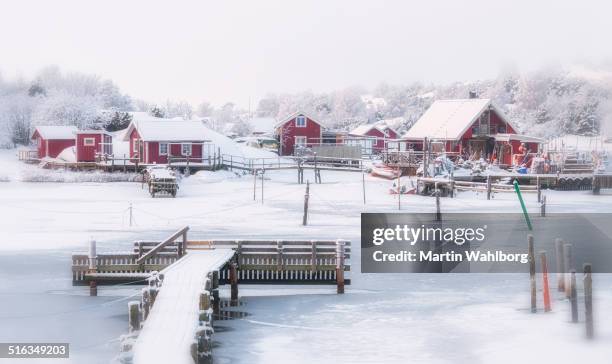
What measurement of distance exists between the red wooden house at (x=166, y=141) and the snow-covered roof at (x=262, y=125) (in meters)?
42.2

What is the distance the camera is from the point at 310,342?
67.1ft

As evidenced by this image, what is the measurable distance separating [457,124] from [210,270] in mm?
55278

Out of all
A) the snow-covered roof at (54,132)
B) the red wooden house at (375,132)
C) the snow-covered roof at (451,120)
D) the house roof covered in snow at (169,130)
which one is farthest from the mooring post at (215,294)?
the red wooden house at (375,132)

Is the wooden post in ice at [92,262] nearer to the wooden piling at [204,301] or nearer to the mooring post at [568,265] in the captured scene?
the wooden piling at [204,301]

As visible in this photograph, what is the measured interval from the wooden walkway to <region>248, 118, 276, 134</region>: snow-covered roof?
9581 cm

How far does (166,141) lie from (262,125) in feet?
161

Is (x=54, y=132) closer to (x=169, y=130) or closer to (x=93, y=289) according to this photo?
(x=169, y=130)

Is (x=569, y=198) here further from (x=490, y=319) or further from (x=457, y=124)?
(x=490, y=319)

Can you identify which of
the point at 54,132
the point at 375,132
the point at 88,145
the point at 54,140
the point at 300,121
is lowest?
the point at 88,145

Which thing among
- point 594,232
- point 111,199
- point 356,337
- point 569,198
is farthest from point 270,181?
point 356,337

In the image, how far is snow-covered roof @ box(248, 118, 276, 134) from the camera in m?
122

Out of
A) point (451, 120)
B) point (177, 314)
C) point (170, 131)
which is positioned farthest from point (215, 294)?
point (451, 120)

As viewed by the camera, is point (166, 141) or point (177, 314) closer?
point (177, 314)

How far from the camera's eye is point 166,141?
7594cm
